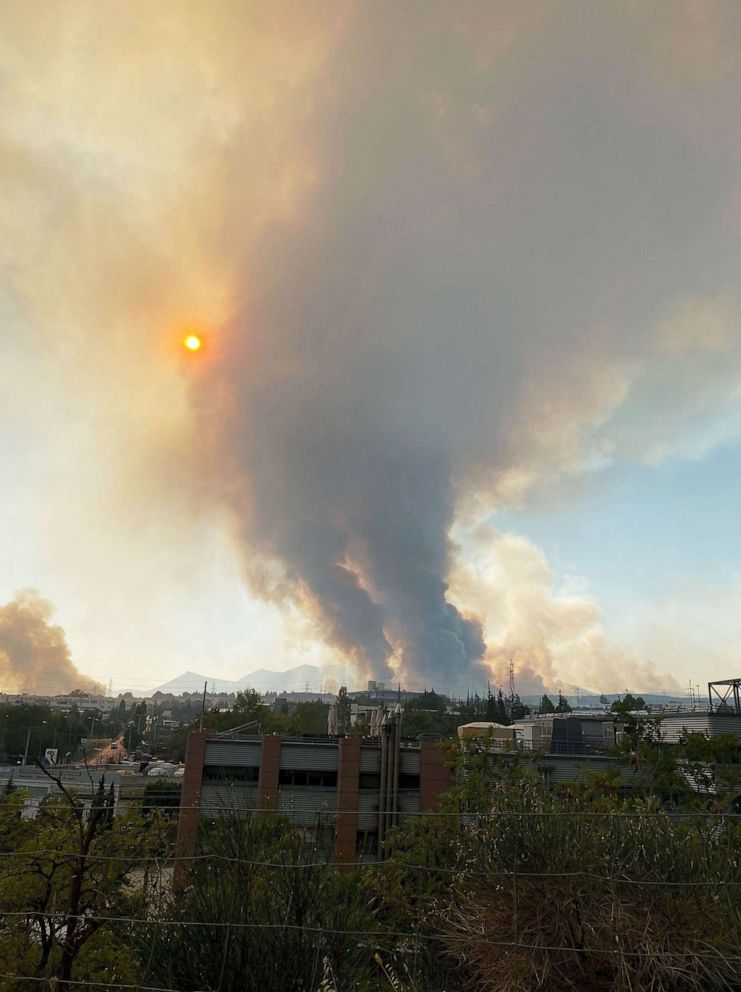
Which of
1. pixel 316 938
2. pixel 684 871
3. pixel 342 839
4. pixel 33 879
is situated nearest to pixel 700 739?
pixel 342 839

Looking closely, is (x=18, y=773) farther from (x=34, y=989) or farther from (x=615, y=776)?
(x=34, y=989)

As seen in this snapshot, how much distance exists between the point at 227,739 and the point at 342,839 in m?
6.89

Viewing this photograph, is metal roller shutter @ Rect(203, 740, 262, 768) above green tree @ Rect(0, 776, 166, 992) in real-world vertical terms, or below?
above

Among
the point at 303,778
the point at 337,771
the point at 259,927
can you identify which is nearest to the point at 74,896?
the point at 259,927

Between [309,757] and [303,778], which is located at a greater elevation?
[309,757]

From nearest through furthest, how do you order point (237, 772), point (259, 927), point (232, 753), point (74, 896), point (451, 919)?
point (259, 927), point (451, 919), point (74, 896), point (237, 772), point (232, 753)

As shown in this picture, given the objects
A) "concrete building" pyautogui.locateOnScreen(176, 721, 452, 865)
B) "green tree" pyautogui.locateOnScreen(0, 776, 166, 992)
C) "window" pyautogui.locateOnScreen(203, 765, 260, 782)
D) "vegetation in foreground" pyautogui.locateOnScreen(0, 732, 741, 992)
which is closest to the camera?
"vegetation in foreground" pyautogui.locateOnScreen(0, 732, 741, 992)

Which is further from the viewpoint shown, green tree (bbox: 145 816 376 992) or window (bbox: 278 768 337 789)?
window (bbox: 278 768 337 789)

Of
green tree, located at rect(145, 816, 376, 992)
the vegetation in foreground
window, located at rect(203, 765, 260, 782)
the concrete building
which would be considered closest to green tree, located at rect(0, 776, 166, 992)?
the vegetation in foreground

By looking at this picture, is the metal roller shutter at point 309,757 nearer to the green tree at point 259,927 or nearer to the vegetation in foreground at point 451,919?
the vegetation in foreground at point 451,919

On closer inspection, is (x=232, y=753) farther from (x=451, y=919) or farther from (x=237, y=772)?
(x=451, y=919)

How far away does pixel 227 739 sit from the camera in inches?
1154

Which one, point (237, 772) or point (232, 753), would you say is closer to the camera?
point (237, 772)

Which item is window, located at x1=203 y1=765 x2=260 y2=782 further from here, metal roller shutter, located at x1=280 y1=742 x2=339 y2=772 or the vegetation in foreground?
the vegetation in foreground
